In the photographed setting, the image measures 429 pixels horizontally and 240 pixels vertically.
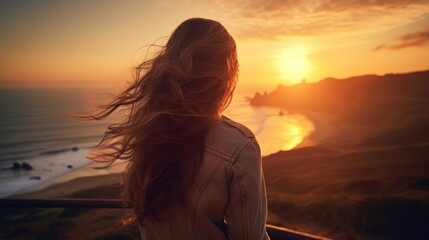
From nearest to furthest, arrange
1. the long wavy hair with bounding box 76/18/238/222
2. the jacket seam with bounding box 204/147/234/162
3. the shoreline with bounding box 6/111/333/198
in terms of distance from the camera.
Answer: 1. the jacket seam with bounding box 204/147/234/162
2. the long wavy hair with bounding box 76/18/238/222
3. the shoreline with bounding box 6/111/333/198

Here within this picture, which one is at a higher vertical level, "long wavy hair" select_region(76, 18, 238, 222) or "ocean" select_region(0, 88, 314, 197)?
"long wavy hair" select_region(76, 18, 238, 222)

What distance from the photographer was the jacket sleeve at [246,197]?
3.53 feet

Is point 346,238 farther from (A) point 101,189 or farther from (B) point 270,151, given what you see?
(B) point 270,151

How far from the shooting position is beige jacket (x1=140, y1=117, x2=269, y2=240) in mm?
1080

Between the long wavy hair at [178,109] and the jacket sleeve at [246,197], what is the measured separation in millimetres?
167

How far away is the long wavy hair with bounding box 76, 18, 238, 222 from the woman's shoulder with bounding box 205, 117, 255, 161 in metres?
0.04

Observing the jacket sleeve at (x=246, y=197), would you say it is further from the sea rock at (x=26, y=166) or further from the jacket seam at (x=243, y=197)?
the sea rock at (x=26, y=166)

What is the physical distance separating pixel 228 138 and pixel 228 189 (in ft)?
0.63

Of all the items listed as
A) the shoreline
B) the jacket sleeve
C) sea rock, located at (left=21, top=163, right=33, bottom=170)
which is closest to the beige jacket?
the jacket sleeve

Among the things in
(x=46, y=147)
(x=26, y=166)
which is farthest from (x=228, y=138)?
(x=46, y=147)

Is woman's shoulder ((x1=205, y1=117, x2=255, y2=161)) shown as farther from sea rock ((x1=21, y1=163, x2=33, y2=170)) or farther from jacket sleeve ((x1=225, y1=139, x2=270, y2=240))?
sea rock ((x1=21, y1=163, x2=33, y2=170))

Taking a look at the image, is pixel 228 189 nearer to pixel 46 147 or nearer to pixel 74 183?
pixel 74 183

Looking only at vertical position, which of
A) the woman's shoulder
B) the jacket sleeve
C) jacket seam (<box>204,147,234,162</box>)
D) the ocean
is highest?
the woman's shoulder

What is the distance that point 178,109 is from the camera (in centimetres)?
123
